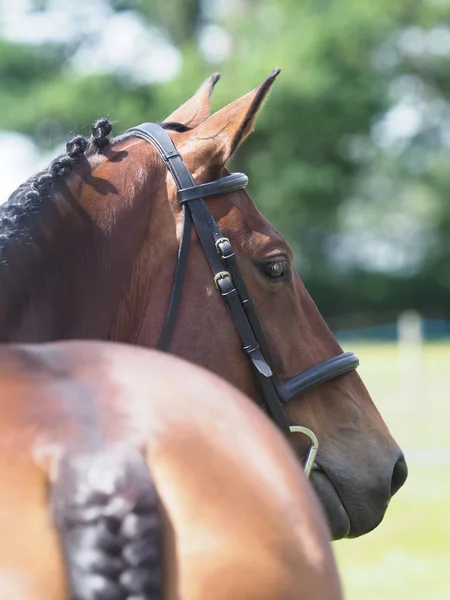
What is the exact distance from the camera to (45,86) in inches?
1299

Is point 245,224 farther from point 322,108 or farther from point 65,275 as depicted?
point 322,108

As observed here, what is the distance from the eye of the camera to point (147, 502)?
116cm

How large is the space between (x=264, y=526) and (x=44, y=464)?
31cm

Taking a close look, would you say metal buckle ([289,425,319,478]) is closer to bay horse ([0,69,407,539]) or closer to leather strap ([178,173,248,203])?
bay horse ([0,69,407,539])

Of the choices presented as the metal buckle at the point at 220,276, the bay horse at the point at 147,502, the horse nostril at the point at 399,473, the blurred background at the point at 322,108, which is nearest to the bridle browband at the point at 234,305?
the metal buckle at the point at 220,276

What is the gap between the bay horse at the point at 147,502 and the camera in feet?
3.75

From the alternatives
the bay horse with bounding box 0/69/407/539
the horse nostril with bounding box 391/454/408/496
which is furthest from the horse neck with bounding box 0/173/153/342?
the horse nostril with bounding box 391/454/408/496

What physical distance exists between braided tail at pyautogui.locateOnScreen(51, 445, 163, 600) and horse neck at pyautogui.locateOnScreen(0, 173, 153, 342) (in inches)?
46.6

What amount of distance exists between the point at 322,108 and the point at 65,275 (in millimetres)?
29674

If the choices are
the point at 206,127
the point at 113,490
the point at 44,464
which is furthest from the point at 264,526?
the point at 206,127

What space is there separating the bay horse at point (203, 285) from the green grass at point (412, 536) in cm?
42

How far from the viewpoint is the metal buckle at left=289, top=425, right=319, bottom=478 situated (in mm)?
2533

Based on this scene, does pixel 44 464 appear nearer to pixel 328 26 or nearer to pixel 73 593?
pixel 73 593

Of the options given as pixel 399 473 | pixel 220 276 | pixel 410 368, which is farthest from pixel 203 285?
pixel 410 368
